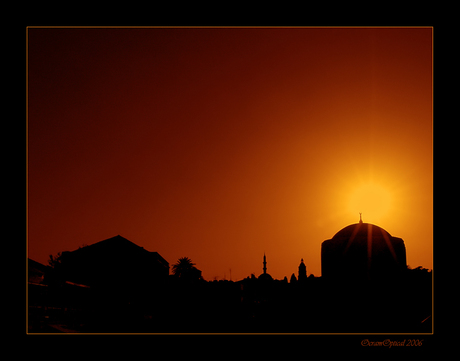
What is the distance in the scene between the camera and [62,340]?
559 centimetres

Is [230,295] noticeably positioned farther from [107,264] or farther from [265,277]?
[265,277]

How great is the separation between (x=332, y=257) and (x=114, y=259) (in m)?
12.6

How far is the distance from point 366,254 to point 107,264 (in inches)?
558

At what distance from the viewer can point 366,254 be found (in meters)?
26.7

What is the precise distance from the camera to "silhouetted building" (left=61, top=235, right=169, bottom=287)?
24.3 meters

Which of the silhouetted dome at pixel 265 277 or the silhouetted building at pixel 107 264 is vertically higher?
the silhouetted building at pixel 107 264

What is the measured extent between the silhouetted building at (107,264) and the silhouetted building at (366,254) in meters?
10.7

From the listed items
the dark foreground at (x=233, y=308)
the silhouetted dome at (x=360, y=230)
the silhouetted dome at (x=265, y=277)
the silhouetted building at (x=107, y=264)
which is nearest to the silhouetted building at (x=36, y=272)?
the dark foreground at (x=233, y=308)

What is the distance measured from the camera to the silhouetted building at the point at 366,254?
2644 cm

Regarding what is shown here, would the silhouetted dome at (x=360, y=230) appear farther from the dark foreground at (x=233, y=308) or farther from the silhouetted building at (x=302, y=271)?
the silhouetted building at (x=302, y=271)

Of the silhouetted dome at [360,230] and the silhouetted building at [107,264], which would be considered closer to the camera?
the silhouetted building at [107,264]

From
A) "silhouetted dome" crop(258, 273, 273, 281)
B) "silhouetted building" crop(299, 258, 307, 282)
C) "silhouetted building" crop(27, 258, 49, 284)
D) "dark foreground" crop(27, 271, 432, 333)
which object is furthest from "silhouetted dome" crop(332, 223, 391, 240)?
"silhouetted building" crop(27, 258, 49, 284)

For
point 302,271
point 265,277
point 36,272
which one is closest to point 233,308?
point 36,272
